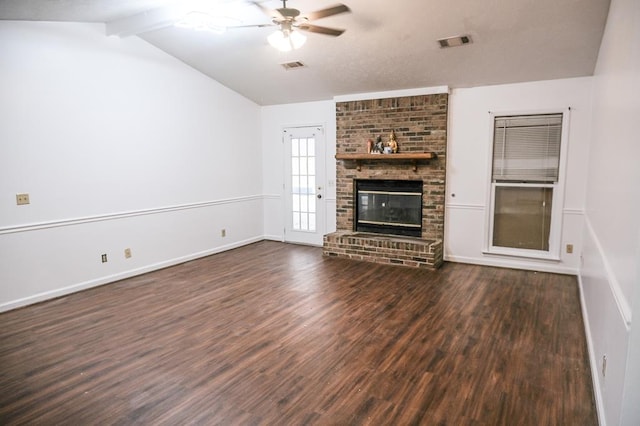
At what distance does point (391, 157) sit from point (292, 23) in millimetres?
2922

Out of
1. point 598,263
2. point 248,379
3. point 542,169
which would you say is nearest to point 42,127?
point 248,379

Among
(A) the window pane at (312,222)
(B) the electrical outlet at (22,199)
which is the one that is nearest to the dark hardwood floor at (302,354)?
(B) the electrical outlet at (22,199)

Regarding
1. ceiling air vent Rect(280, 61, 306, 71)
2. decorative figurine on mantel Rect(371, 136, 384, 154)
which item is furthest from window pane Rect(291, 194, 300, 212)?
ceiling air vent Rect(280, 61, 306, 71)

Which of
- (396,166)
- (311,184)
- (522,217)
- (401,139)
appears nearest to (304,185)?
(311,184)

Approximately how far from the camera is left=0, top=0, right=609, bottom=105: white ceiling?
3.64 meters

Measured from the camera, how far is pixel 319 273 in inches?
204

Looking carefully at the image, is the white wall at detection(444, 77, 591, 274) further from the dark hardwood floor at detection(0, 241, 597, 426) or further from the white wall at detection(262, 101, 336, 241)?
the white wall at detection(262, 101, 336, 241)

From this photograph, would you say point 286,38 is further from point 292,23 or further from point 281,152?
point 281,152

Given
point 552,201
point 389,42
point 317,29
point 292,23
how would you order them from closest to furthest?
point 292,23, point 317,29, point 389,42, point 552,201

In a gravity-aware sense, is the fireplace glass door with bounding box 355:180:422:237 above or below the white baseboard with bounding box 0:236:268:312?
above

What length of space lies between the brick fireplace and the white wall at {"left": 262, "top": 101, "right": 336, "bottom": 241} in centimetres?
25

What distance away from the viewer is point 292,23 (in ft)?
10.8

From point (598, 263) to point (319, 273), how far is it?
3144 mm

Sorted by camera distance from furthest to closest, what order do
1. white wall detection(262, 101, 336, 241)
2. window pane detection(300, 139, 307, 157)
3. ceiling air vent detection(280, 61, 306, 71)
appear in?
1. window pane detection(300, 139, 307, 157)
2. white wall detection(262, 101, 336, 241)
3. ceiling air vent detection(280, 61, 306, 71)
